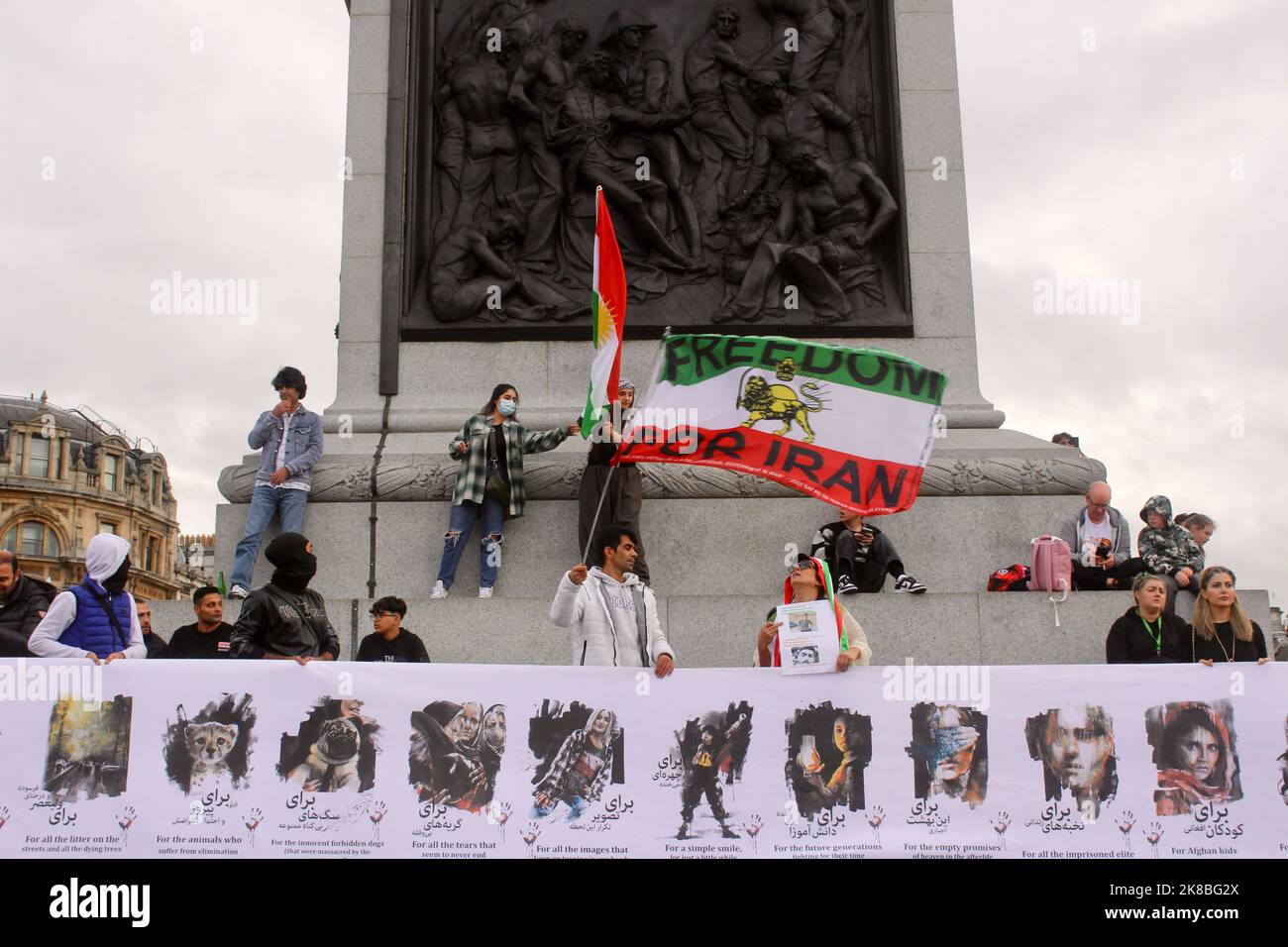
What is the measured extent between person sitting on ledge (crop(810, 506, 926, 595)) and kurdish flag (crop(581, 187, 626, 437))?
8.93 feet

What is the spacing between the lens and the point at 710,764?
844 cm

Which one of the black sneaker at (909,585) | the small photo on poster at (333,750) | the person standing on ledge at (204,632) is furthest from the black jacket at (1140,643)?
the person standing on ledge at (204,632)

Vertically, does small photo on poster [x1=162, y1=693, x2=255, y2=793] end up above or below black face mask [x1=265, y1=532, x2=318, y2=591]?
below

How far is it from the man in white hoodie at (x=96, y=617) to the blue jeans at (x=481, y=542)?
384 cm

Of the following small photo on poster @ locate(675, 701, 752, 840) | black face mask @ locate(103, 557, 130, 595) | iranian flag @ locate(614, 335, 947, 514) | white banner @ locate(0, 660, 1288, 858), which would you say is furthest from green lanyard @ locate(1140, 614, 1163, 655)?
black face mask @ locate(103, 557, 130, 595)

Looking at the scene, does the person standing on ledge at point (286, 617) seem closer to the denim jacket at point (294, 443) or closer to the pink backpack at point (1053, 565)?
the denim jacket at point (294, 443)

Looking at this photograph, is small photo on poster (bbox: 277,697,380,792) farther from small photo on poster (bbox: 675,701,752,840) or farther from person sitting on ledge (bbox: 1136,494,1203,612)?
person sitting on ledge (bbox: 1136,494,1203,612)

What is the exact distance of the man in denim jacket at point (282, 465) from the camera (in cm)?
1302

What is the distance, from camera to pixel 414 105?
599 inches

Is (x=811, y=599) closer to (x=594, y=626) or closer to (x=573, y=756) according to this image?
(x=594, y=626)

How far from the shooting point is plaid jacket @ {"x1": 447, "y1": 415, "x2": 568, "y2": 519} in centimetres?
1295
